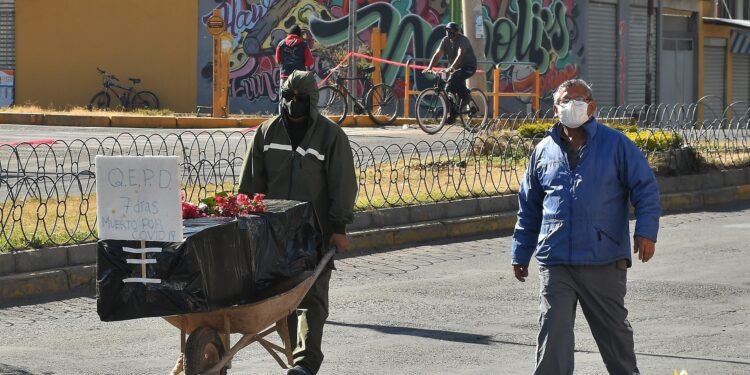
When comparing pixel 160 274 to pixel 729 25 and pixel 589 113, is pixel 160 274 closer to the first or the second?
pixel 589 113

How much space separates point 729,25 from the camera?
43.4 metres

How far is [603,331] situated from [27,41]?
2767cm

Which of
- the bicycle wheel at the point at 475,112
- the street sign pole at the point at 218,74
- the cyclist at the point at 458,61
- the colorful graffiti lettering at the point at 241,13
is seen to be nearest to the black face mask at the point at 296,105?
the bicycle wheel at the point at 475,112

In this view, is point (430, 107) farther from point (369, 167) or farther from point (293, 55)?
point (369, 167)

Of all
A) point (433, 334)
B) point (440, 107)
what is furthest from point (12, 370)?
point (440, 107)

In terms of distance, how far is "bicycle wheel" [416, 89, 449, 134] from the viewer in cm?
2098

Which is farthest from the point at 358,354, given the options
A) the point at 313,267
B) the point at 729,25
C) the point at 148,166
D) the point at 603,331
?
the point at 729,25

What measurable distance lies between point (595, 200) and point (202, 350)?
1929 mm

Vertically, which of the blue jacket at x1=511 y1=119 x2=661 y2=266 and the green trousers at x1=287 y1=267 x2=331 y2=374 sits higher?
the blue jacket at x1=511 y1=119 x2=661 y2=266

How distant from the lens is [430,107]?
68.9 ft

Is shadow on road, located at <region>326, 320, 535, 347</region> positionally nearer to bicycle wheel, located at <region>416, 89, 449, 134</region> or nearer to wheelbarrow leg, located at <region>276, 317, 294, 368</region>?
wheelbarrow leg, located at <region>276, 317, 294, 368</region>

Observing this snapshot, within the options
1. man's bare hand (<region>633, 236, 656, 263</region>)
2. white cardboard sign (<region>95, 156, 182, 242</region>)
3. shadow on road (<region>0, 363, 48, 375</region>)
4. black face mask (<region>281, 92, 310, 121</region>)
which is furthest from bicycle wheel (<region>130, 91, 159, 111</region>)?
man's bare hand (<region>633, 236, 656, 263</region>)

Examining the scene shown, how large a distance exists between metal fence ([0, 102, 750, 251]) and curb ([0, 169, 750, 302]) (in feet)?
0.70

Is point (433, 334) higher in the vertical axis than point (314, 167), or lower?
lower
